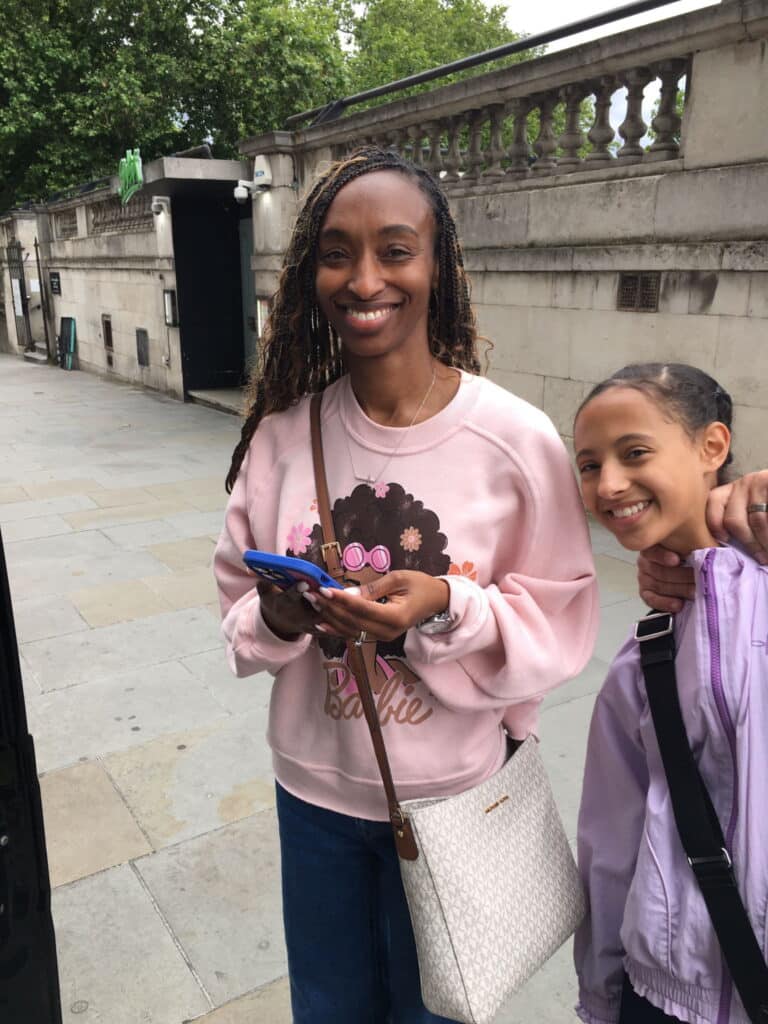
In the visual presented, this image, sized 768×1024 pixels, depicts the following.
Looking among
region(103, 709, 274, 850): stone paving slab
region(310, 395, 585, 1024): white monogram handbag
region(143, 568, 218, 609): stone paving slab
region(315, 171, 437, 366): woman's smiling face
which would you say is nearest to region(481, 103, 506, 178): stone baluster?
region(143, 568, 218, 609): stone paving slab

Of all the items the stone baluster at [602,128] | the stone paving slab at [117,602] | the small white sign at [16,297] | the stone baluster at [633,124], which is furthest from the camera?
the small white sign at [16,297]

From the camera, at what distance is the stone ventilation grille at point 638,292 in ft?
19.2

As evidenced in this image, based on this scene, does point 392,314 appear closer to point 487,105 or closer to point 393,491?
point 393,491

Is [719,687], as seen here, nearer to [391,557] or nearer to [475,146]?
[391,557]

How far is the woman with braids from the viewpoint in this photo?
1.38m

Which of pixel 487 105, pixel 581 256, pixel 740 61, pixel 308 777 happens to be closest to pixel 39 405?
pixel 487 105

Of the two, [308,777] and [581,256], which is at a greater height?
[581,256]

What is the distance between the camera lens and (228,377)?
46.8 feet

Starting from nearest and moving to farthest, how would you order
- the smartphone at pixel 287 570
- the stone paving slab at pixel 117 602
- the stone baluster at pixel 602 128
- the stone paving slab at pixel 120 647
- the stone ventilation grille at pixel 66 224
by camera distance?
the smartphone at pixel 287 570
the stone paving slab at pixel 120 647
the stone paving slab at pixel 117 602
the stone baluster at pixel 602 128
the stone ventilation grille at pixel 66 224

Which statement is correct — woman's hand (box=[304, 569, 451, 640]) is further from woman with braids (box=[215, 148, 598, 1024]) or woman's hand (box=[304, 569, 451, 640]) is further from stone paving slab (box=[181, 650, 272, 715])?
stone paving slab (box=[181, 650, 272, 715])

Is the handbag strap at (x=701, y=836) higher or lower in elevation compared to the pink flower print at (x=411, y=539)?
lower

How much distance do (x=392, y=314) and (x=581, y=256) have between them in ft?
17.6

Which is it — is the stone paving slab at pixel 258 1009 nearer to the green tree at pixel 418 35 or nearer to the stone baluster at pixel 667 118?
the stone baluster at pixel 667 118

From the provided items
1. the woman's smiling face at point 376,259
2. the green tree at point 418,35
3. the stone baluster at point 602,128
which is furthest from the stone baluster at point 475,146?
the green tree at point 418,35
